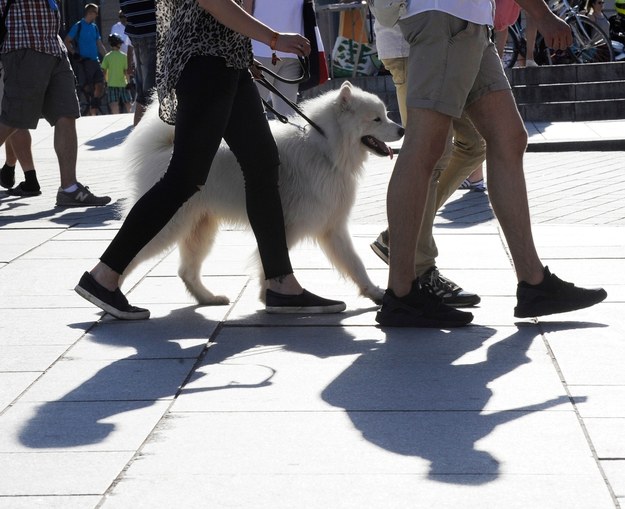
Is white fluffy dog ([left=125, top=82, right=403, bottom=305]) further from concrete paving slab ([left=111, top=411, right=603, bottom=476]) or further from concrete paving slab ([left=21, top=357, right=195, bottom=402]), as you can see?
concrete paving slab ([left=111, top=411, right=603, bottom=476])

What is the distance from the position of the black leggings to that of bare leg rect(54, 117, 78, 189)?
4359mm

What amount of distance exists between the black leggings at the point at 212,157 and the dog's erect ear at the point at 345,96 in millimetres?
500

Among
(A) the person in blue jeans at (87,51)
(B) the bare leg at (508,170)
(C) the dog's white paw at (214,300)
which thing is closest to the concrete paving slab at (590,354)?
(B) the bare leg at (508,170)

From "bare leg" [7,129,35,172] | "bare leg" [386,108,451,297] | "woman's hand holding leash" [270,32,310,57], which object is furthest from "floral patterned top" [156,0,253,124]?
"bare leg" [7,129,35,172]

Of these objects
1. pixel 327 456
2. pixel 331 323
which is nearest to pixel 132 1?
pixel 331 323

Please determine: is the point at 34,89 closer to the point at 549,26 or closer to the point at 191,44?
the point at 191,44

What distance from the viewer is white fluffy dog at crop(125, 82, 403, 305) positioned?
231 inches

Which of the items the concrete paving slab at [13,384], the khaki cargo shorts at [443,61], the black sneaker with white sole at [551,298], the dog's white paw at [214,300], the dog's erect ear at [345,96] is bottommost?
the dog's white paw at [214,300]

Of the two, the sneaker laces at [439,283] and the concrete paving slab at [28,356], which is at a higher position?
the concrete paving slab at [28,356]

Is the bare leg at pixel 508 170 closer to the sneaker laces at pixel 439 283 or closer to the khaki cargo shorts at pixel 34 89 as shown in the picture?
the sneaker laces at pixel 439 283

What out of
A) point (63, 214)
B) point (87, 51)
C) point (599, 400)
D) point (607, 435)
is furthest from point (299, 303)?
point (87, 51)

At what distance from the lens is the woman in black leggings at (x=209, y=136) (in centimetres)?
531

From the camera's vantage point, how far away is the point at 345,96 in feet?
19.4

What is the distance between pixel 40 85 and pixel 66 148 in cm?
52
